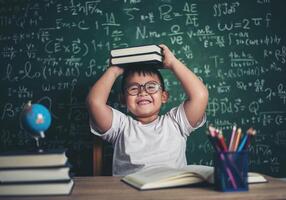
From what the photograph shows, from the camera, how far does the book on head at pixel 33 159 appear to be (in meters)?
1.14

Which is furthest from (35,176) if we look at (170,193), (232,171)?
(232,171)

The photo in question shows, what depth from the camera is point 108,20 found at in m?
2.62

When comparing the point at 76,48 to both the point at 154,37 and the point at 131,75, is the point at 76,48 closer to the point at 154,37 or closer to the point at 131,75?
the point at 154,37

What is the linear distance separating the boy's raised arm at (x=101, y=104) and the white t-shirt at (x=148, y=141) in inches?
1.8

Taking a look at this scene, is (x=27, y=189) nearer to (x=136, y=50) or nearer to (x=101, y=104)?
(x=101, y=104)

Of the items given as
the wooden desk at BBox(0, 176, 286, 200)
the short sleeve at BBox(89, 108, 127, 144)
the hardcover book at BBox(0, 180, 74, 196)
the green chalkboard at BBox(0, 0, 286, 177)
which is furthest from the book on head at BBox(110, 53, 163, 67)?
the hardcover book at BBox(0, 180, 74, 196)

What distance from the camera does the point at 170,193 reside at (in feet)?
3.68

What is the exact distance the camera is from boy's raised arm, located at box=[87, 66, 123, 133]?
1930 millimetres

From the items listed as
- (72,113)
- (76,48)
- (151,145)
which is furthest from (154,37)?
(151,145)

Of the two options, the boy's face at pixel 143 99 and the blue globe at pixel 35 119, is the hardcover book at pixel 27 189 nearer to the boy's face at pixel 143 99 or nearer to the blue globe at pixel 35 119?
the blue globe at pixel 35 119

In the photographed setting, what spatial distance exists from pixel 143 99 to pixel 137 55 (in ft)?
0.89

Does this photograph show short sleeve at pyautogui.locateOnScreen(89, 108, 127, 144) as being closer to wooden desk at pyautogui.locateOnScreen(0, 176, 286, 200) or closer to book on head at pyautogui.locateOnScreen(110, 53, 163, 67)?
book on head at pyautogui.locateOnScreen(110, 53, 163, 67)

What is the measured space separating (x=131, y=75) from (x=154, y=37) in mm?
669

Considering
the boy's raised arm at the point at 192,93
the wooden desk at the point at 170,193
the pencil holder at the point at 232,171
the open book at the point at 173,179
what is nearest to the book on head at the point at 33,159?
the wooden desk at the point at 170,193
